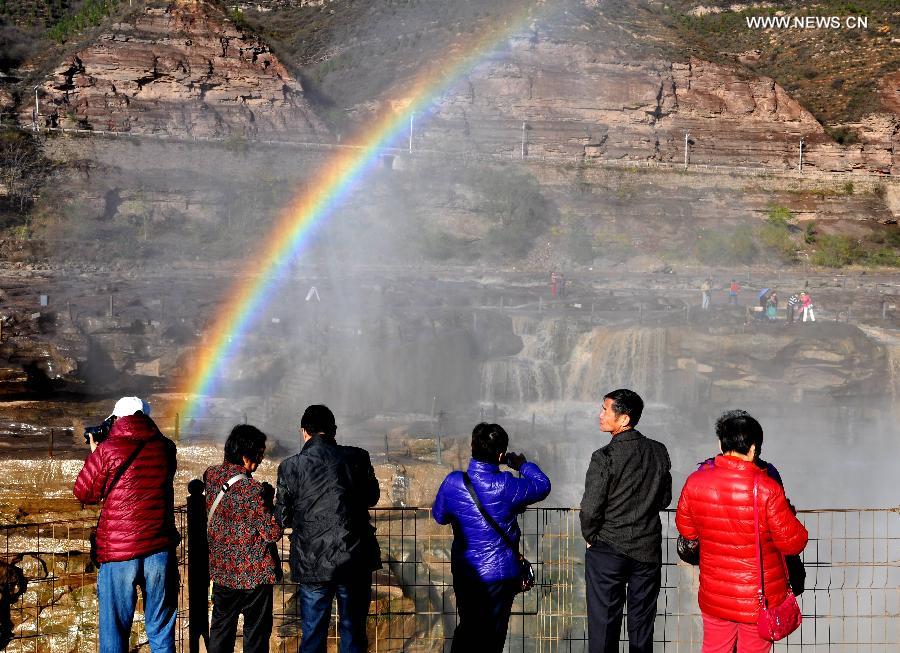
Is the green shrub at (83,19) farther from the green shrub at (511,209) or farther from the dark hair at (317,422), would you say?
the dark hair at (317,422)

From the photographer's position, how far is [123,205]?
38.0m

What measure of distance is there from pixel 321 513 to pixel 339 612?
0.63 metres

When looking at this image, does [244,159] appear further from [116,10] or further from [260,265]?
[116,10]

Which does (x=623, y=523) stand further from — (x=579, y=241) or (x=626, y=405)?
(x=579, y=241)

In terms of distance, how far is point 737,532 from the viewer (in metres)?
4.41

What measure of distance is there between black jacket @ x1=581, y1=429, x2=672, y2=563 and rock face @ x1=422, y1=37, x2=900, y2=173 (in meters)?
46.0

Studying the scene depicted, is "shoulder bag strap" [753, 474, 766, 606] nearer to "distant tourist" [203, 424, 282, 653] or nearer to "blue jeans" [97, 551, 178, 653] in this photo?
"distant tourist" [203, 424, 282, 653]

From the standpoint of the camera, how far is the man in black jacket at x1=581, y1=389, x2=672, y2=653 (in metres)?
4.92

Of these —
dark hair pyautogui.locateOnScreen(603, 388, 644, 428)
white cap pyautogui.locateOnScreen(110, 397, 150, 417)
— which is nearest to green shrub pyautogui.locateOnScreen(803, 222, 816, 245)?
dark hair pyautogui.locateOnScreen(603, 388, 644, 428)

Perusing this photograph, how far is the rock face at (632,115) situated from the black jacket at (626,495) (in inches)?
1810

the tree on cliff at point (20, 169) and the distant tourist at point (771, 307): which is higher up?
the tree on cliff at point (20, 169)

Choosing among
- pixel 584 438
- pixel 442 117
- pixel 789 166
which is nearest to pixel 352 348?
pixel 584 438

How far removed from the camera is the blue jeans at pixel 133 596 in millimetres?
5086

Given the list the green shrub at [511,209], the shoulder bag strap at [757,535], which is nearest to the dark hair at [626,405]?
the shoulder bag strap at [757,535]
